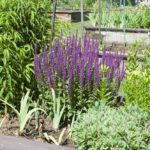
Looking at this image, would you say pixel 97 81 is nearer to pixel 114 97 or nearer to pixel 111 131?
pixel 114 97

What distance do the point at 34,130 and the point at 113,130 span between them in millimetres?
1071

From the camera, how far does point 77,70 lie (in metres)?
4.77

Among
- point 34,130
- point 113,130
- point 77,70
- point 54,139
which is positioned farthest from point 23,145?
point 77,70

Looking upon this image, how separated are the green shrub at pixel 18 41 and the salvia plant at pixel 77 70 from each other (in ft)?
1.13

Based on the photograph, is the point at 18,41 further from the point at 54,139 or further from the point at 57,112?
the point at 54,139

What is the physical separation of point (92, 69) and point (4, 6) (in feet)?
4.11

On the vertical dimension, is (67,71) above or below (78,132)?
above

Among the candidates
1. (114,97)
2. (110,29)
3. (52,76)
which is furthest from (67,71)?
(110,29)

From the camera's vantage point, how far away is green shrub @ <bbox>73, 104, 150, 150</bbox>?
386cm

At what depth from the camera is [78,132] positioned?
4129 millimetres

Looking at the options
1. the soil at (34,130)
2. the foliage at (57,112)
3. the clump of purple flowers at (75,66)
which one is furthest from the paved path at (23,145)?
the clump of purple flowers at (75,66)

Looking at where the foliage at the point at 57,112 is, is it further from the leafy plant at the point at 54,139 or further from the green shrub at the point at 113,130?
the green shrub at the point at 113,130

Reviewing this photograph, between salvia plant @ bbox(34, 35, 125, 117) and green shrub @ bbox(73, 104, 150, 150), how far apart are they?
53 centimetres

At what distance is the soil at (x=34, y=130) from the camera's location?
456 cm
